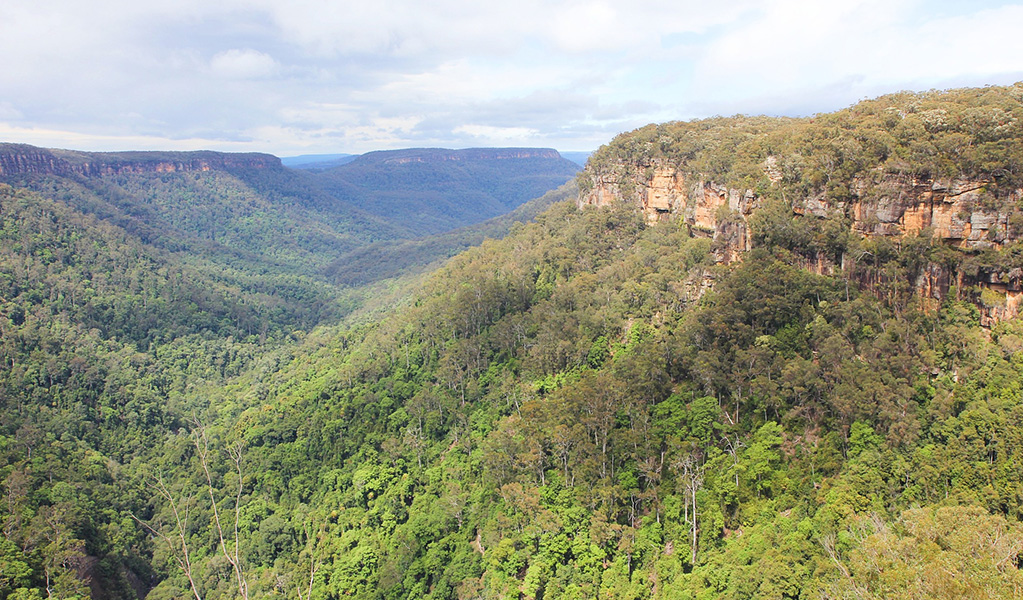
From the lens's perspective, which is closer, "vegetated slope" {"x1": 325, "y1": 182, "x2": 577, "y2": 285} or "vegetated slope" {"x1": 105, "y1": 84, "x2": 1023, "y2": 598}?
"vegetated slope" {"x1": 105, "y1": 84, "x2": 1023, "y2": 598}

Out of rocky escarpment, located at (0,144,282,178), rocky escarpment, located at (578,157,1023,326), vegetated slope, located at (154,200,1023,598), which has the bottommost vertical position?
vegetated slope, located at (154,200,1023,598)

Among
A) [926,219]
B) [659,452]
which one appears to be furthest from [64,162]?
[926,219]

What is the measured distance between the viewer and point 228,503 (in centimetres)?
5119

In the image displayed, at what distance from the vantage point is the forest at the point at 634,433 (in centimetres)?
2558

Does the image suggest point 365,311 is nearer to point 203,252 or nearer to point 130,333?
point 130,333

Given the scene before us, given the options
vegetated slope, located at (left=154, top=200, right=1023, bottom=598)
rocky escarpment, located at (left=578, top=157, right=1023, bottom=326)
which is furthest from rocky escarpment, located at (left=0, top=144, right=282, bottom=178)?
rocky escarpment, located at (left=578, top=157, right=1023, bottom=326)

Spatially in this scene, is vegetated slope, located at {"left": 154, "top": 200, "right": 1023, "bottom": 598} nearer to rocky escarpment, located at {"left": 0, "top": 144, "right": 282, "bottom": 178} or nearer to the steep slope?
the steep slope

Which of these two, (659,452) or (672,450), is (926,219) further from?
(659,452)

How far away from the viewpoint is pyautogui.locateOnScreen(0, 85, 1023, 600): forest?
25.6 m

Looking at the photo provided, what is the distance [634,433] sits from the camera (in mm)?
36125

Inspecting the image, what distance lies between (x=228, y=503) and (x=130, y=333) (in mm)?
52536

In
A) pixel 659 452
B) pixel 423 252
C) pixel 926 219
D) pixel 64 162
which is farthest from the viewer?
pixel 64 162

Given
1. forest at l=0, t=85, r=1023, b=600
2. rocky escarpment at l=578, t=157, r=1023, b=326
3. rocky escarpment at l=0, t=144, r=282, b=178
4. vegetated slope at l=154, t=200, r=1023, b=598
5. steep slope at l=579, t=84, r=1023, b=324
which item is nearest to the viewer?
vegetated slope at l=154, t=200, r=1023, b=598

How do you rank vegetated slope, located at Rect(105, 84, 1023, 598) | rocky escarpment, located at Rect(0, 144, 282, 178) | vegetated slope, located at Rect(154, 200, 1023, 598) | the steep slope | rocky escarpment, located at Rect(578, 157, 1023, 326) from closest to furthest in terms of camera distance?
vegetated slope, located at Rect(105, 84, 1023, 598) < vegetated slope, located at Rect(154, 200, 1023, 598) < rocky escarpment, located at Rect(578, 157, 1023, 326) < the steep slope < rocky escarpment, located at Rect(0, 144, 282, 178)
